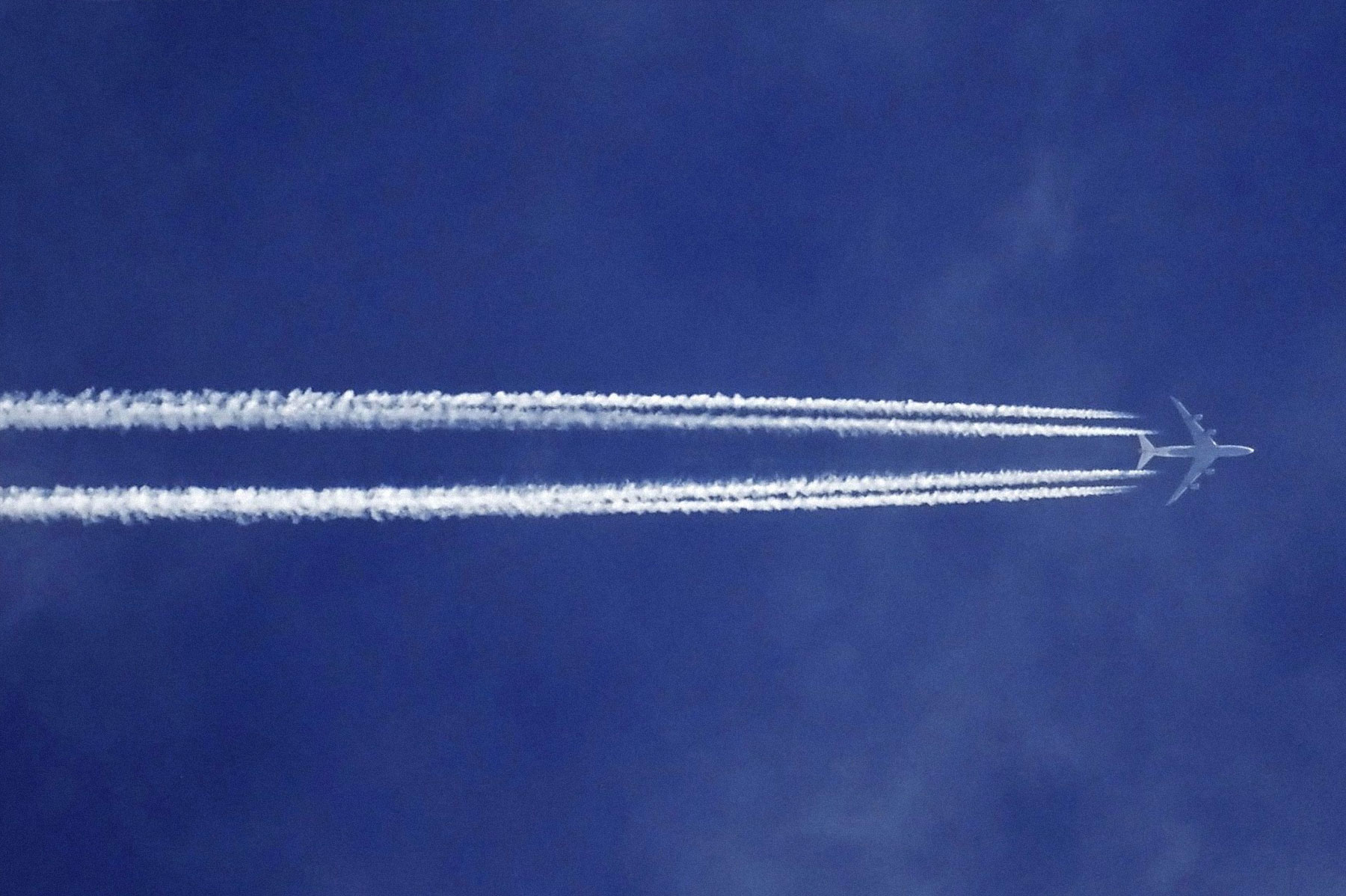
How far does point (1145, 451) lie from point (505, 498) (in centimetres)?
4311

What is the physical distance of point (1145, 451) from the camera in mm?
86875

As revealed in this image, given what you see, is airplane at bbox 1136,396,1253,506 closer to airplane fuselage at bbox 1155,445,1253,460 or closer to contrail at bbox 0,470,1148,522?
airplane fuselage at bbox 1155,445,1253,460

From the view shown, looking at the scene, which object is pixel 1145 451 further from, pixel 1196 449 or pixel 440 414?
pixel 440 414

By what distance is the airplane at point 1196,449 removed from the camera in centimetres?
8662

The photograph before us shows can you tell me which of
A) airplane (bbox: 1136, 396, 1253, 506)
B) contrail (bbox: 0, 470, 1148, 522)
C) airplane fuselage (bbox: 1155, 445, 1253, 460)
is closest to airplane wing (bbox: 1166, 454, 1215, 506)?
airplane (bbox: 1136, 396, 1253, 506)

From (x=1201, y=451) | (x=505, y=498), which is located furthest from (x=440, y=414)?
(x=1201, y=451)

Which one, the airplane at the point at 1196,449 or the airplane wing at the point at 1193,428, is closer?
the airplane wing at the point at 1193,428

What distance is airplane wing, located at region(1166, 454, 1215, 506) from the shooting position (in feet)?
286

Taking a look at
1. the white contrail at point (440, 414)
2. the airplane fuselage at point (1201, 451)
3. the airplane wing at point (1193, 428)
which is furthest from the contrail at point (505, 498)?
the airplane wing at point (1193, 428)

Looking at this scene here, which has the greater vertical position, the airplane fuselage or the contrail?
the airplane fuselage

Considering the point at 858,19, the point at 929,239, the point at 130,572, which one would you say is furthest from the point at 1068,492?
the point at 130,572

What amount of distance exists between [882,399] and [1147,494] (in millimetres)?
19048

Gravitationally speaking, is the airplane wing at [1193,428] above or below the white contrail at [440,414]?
above

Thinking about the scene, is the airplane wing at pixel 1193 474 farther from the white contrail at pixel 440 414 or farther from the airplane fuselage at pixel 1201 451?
the white contrail at pixel 440 414
